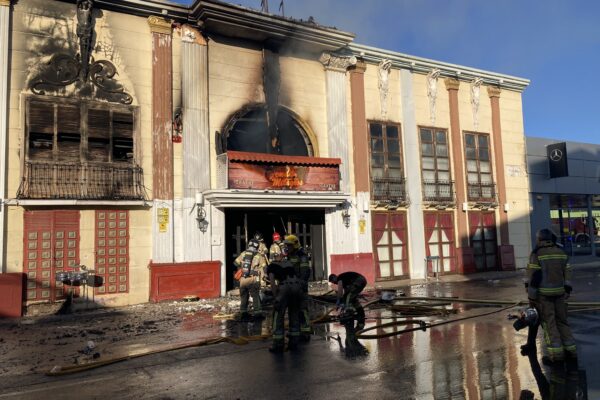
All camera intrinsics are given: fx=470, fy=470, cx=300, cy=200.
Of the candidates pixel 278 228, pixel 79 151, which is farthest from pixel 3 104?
pixel 278 228

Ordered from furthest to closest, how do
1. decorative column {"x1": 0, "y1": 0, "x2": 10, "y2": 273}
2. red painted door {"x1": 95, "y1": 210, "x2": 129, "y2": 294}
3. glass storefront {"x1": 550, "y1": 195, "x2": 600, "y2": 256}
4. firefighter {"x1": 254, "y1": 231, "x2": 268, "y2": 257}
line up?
glass storefront {"x1": 550, "y1": 195, "x2": 600, "y2": 256}
red painted door {"x1": 95, "y1": 210, "x2": 129, "y2": 294}
decorative column {"x1": 0, "y1": 0, "x2": 10, "y2": 273}
firefighter {"x1": 254, "y1": 231, "x2": 268, "y2": 257}

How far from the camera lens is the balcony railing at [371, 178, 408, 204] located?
17281 mm

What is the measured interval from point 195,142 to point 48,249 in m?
4.89

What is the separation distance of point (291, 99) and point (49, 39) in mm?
7357

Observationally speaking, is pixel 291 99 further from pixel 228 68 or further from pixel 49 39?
pixel 49 39

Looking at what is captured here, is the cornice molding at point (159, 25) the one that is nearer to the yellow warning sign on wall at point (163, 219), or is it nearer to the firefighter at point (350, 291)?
the yellow warning sign on wall at point (163, 219)

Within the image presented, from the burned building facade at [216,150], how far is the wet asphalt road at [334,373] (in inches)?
262

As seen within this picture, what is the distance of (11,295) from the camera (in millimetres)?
11172

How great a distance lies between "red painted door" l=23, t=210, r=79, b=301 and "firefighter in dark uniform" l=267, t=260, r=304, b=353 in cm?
737

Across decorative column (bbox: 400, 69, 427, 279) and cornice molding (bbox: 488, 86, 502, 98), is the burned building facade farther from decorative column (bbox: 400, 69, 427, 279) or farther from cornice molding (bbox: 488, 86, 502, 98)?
cornice molding (bbox: 488, 86, 502, 98)

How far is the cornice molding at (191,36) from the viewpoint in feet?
46.5

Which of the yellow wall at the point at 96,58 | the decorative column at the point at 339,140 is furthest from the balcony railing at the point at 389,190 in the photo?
the yellow wall at the point at 96,58

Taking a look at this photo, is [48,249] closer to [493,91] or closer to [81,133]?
[81,133]

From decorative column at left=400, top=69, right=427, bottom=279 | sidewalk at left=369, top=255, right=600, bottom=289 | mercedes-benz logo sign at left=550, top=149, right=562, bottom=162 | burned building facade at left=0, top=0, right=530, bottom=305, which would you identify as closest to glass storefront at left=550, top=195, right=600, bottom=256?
mercedes-benz logo sign at left=550, top=149, right=562, bottom=162
